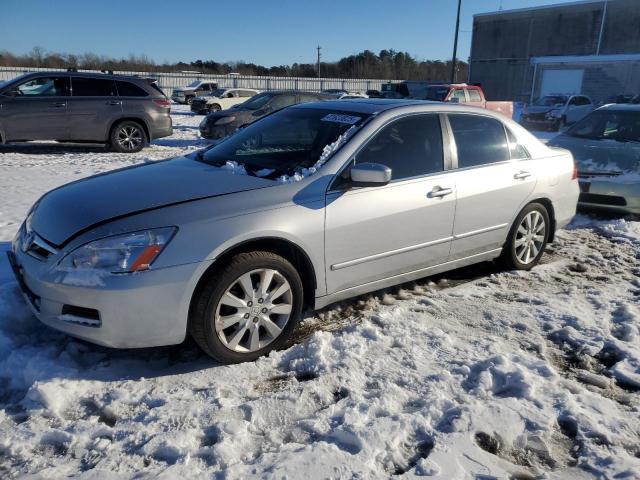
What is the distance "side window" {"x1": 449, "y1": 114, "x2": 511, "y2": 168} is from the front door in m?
0.23

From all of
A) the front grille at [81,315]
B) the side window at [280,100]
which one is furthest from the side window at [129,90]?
the front grille at [81,315]

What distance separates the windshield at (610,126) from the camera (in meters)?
7.59

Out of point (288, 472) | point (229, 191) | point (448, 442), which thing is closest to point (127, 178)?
point (229, 191)

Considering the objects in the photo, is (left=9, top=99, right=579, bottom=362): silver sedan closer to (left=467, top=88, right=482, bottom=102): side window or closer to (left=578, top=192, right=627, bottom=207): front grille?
(left=578, top=192, right=627, bottom=207): front grille

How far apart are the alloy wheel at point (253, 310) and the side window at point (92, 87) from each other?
9601mm

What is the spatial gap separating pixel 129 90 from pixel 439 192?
9.51 m

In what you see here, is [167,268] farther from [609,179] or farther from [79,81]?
[79,81]

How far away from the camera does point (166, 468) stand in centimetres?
232

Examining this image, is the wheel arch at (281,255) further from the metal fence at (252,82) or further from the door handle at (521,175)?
the metal fence at (252,82)

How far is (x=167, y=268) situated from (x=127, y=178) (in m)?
1.15

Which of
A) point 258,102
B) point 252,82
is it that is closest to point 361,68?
point 252,82

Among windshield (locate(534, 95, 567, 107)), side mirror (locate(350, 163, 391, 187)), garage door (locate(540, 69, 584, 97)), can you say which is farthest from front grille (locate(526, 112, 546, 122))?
side mirror (locate(350, 163, 391, 187))

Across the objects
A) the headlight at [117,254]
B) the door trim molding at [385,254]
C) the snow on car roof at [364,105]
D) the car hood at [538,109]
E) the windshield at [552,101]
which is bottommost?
the door trim molding at [385,254]

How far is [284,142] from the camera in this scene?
4141mm
